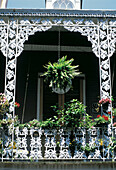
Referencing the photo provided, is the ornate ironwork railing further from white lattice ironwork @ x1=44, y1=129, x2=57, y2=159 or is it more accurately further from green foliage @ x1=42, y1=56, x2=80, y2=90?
green foliage @ x1=42, y1=56, x2=80, y2=90

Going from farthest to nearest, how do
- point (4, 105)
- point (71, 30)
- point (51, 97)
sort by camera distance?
point (51, 97) → point (71, 30) → point (4, 105)

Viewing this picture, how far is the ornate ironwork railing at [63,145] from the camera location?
691 centimetres

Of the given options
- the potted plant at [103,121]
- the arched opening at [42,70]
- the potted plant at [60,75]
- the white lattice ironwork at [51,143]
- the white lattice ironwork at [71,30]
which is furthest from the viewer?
the arched opening at [42,70]

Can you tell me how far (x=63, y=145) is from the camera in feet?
23.0

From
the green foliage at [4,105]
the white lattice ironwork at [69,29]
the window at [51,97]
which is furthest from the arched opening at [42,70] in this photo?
the green foliage at [4,105]

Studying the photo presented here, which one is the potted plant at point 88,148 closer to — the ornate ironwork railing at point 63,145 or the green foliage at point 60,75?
Answer: the ornate ironwork railing at point 63,145

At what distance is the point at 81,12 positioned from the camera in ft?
25.6

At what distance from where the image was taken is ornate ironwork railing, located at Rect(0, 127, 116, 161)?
6.91 meters

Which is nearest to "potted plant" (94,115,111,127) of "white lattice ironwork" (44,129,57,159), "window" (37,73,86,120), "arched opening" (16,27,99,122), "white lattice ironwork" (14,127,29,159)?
"white lattice ironwork" (44,129,57,159)

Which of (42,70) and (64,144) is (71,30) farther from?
(64,144)

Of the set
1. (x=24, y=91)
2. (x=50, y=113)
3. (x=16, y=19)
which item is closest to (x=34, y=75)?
(x=24, y=91)

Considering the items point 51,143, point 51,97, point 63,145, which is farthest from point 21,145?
point 51,97

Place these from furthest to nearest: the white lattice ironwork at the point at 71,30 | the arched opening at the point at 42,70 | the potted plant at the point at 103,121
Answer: the arched opening at the point at 42,70, the white lattice ironwork at the point at 71,30, the potted plant at the point at 103,121

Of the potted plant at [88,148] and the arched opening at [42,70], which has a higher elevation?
the arched opening at [42,70]
